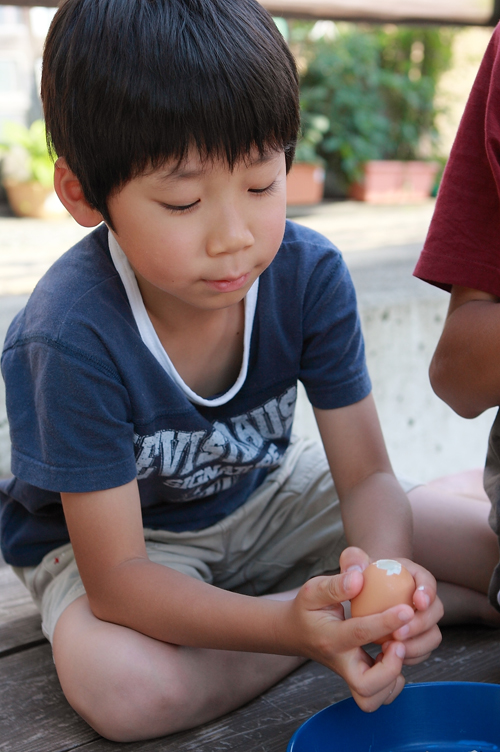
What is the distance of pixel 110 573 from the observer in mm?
954

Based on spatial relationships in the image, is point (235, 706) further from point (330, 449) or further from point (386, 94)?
point (386, 94)

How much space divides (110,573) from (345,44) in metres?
4.44

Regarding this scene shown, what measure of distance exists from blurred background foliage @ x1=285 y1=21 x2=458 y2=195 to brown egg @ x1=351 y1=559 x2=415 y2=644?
3.91 m

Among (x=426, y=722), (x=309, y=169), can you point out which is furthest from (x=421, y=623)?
(x=309, y=169)

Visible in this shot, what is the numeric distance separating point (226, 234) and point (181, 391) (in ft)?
0.87

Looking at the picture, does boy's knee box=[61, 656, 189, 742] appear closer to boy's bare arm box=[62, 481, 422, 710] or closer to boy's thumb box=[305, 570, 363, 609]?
boy's bare arm box=[62, 481, 422, 710]

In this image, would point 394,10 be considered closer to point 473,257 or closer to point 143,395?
point 473,257

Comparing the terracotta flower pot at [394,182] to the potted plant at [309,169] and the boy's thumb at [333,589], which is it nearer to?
the potted plant at [309,169]

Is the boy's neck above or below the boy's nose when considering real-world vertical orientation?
below

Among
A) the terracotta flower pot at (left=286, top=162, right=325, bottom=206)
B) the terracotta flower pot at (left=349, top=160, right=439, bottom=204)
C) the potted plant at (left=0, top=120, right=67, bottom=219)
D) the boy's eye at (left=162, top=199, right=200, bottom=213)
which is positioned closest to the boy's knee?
the boy's eye at (left=162, top=199, right=200, bottom=213)

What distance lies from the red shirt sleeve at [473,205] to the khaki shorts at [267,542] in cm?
45

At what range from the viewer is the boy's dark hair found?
82 centimetres

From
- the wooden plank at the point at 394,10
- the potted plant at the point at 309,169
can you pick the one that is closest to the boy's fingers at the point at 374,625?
the wooden plank at the point at 394,10

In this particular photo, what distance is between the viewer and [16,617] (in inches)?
49.2
